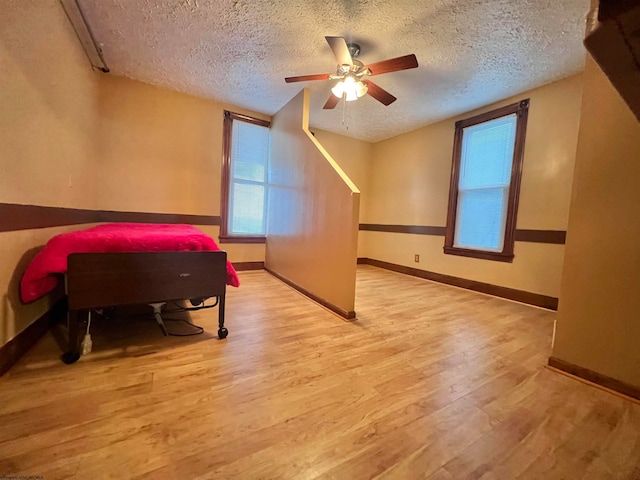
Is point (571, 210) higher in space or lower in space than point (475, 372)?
higher

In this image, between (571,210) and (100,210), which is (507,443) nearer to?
(571,210)

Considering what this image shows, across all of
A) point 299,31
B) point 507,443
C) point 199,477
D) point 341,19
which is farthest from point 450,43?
point 199,477

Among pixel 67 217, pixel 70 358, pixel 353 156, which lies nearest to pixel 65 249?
pixel 70 358

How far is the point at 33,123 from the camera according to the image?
4.99 ft

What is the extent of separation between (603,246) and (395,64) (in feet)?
5.68

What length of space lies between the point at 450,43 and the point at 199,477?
10.2 feet

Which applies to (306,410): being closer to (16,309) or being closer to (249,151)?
(16,309)

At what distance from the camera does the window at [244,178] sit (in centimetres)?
372

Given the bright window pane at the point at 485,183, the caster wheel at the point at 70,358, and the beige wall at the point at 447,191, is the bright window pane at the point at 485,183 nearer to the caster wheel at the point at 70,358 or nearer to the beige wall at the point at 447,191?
the beige wall at the point at 447,191

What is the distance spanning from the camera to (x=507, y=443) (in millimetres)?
1001

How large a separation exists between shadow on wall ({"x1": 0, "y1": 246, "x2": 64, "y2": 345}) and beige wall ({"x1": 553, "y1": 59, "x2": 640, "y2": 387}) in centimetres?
297

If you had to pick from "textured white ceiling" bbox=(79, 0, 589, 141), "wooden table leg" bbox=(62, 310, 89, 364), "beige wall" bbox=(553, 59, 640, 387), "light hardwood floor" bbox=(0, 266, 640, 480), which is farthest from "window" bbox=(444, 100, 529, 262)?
"wooden table leg" bbox=(62, 310, 89, 364)

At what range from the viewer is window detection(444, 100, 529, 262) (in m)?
3.00

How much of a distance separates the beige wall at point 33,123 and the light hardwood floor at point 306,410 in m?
0.51
